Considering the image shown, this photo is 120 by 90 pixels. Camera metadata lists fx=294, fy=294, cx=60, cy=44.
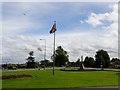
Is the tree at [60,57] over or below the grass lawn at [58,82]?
over

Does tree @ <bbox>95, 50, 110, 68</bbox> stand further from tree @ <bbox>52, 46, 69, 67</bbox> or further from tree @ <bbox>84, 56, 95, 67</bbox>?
tree @ <bbox>52, 46, 69, 67</bbox>

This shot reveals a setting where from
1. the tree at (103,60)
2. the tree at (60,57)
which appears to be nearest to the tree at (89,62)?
the tree at (103,60)

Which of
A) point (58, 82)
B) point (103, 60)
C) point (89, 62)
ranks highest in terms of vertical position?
point (103, 60)

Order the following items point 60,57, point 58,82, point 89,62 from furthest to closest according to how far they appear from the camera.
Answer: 1. point 89,62
2. point 60,57
3. point 58,82

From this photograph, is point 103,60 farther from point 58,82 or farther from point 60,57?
point 58,82

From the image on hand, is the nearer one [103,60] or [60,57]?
[103,60]

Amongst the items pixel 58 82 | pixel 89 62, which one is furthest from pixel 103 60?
pixel 58 82

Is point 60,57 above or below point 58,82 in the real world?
above

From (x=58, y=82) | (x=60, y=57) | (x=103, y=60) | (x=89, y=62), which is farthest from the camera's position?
(x=89, y=62)

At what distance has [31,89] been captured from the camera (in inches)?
916

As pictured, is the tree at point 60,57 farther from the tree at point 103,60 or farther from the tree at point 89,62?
the tree at point 103,60

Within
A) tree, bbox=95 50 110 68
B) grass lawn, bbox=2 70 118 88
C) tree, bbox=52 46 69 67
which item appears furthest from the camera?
tree, bbox=52 46 69 67

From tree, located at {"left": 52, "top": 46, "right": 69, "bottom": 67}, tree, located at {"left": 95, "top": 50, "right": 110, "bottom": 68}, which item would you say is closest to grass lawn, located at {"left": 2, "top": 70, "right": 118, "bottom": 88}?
tree, located at {"left": 95, "top": 50, "right": 110, "bottom": 68}

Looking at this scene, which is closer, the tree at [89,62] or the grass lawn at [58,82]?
the grass lawn at [58,82]
